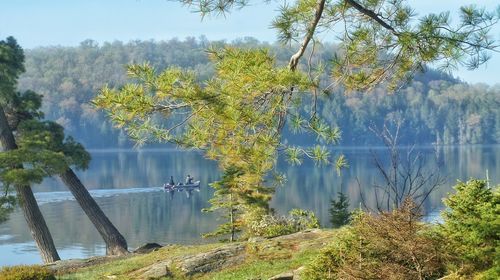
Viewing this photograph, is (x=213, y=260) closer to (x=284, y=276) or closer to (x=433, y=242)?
(x=284, y=276)

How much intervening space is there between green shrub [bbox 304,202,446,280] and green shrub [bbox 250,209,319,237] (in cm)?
934

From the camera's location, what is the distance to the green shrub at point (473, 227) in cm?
854

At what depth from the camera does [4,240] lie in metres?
39.0

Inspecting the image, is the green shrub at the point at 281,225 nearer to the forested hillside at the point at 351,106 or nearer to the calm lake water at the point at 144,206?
the calm lake water at the point at 144,206

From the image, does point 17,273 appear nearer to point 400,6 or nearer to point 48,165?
point 48,165

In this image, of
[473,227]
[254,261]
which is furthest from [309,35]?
[254,261]

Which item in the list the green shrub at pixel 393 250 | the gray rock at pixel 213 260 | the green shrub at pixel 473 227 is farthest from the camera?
the gray rock at pixel 213 260

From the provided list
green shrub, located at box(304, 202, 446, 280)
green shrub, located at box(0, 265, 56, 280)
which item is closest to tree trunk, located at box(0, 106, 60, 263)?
green shrub, located at box(0, 265, 56, 280)

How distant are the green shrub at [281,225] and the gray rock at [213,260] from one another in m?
4.13

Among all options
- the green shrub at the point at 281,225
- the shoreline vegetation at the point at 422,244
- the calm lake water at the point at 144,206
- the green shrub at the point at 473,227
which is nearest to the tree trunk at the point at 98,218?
the green shrub at the point at 281,225

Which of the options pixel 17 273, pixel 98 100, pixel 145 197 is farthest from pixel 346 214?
pixel 145 197

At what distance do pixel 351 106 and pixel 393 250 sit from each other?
15726 cm

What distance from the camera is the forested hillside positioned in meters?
153

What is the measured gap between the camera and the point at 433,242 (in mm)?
8875
